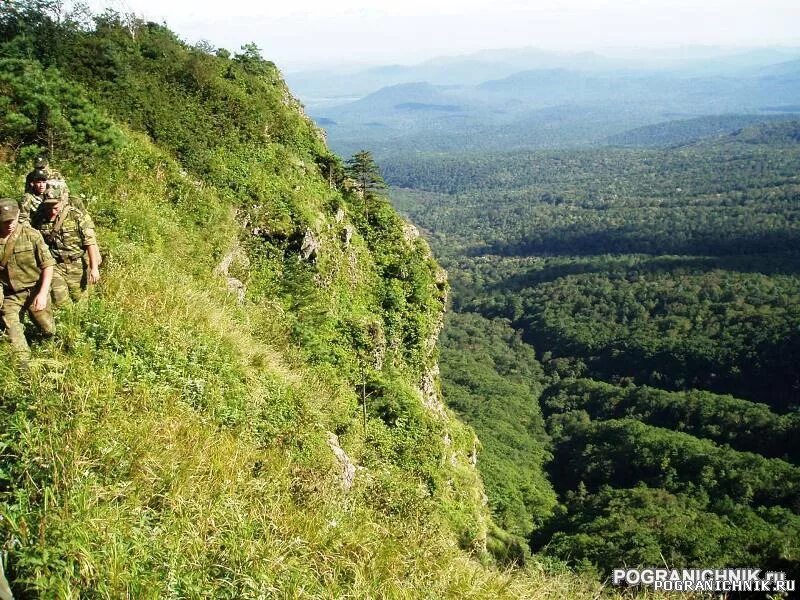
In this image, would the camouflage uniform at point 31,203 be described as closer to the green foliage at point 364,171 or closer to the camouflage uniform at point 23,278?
the camouflage uniform at point 23,278

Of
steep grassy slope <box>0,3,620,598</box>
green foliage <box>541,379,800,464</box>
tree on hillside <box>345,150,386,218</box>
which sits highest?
tree on hillside <box>345,150,386,218</box>

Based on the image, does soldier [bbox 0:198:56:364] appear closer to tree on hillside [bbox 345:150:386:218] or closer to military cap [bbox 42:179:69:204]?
military cap [bbox 42:179:69:204]

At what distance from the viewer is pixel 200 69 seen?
54.5 feet

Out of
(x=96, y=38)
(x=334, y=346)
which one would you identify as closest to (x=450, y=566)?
(x=334, y=346)

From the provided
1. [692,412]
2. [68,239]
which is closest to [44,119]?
[68,239]

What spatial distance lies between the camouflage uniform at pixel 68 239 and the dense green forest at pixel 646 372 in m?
7.48

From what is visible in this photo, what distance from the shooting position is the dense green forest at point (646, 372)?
32.2m

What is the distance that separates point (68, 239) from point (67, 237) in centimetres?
2

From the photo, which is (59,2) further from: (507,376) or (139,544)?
(507,376)

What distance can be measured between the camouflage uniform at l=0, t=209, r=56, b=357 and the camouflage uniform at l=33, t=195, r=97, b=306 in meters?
0.54

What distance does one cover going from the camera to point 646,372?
68312mm

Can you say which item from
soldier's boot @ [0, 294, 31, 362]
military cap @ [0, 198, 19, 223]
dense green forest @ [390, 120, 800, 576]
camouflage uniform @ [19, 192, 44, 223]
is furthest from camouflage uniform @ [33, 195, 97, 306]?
dense green forest @ [390, 120, 800, 576]

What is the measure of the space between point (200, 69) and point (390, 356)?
1126cm

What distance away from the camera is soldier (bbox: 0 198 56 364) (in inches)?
145
